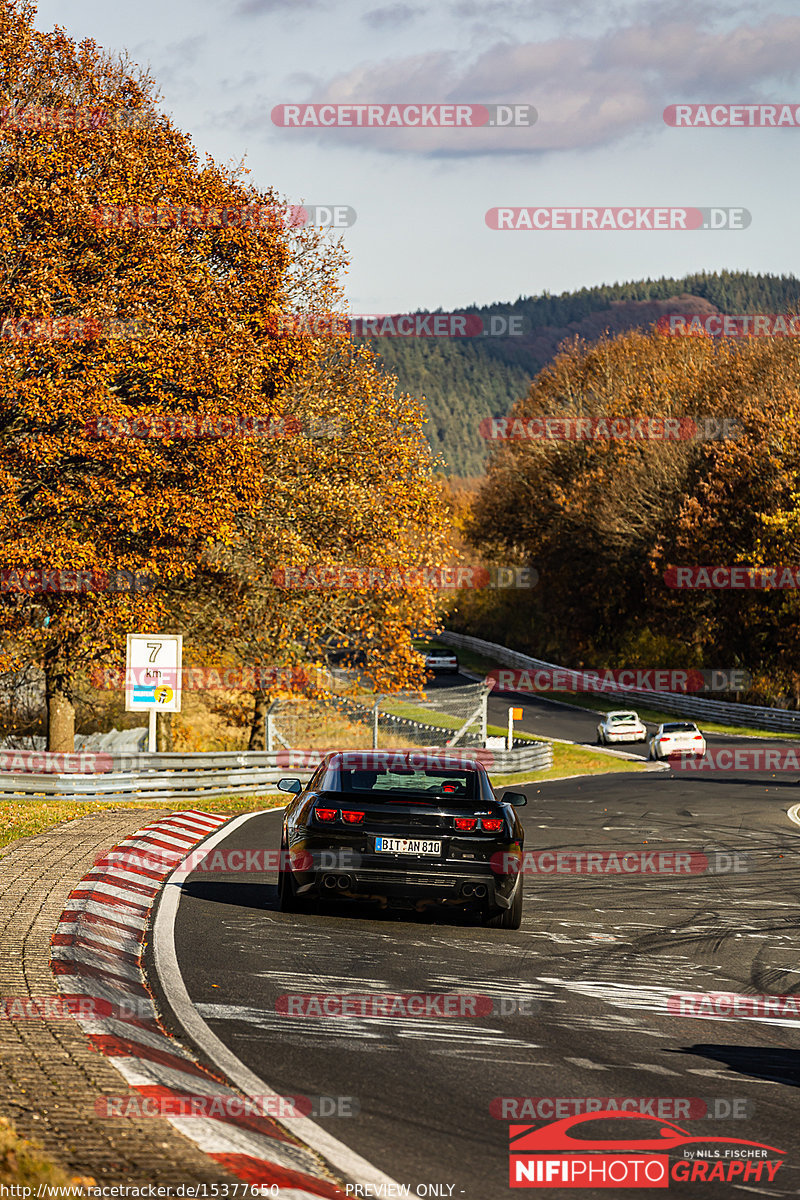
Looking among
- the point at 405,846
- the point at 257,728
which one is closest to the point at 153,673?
the point at 405,846

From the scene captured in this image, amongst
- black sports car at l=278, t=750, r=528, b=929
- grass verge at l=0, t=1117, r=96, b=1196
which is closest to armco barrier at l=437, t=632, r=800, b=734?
black sports car at l=278, t=750, r=528, b=929

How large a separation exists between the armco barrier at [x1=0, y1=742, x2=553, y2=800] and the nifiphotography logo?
15268 mm

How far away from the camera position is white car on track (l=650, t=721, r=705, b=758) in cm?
3878

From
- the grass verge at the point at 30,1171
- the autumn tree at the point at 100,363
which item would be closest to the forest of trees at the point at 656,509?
the autumn tree at the point at 100,363

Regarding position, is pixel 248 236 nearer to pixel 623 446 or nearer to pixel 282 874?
pixel 282 874

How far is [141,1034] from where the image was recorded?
682cm

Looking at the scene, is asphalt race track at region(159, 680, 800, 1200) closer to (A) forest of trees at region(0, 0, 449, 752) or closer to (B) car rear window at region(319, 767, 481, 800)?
(B) car rear window at region(319, 767, 481, 800)

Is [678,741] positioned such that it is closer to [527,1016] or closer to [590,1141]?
[527,1016]

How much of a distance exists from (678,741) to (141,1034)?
33.5 metres

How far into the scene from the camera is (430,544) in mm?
31625

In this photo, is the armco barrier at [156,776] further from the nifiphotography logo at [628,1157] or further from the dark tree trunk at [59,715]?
the nifiphotography logo at [628,1157]

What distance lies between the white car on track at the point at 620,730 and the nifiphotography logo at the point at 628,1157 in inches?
1539

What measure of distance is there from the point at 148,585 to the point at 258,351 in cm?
519

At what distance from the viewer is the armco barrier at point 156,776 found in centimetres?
1984
